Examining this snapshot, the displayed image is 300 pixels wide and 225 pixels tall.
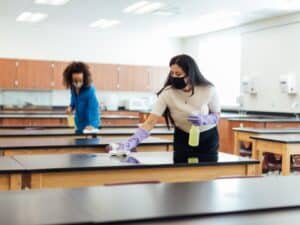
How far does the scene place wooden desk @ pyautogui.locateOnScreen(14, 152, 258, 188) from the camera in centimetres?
296

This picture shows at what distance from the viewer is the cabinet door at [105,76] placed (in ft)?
37.9

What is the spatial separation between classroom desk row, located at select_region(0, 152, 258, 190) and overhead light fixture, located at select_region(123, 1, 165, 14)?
513 centimetres

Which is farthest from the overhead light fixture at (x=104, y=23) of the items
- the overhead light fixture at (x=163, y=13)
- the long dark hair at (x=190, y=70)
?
the long dark hair at (x=190, y=70)

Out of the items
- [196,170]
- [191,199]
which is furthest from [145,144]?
[191,199]

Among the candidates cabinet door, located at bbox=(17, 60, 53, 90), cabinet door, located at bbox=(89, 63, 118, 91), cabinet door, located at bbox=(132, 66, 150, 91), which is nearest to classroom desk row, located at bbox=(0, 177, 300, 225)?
cabinet door, located at bbox=(17, 60, 53, 90)

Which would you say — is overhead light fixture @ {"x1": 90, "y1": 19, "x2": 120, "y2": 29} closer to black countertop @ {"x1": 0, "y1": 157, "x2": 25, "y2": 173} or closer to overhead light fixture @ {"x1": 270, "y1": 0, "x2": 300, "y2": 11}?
overhead light fixture @ {"x1": 270, "y1": 0, "x2": 300, "y2": 11}

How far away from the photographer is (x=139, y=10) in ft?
29.0

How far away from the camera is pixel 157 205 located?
70.6 inches

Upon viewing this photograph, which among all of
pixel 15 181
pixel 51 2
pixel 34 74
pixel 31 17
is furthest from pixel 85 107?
pixel 34 74

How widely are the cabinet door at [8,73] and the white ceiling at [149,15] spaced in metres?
0.84

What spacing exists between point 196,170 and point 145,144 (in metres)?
1.24

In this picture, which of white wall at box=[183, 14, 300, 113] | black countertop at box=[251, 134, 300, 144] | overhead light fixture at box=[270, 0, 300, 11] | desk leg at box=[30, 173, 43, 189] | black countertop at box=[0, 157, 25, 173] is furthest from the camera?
white wall at box=[183, 14, 300, 113]

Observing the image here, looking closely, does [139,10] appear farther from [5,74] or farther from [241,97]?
[5,74]

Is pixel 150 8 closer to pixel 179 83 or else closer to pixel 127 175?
pixel 179 83
